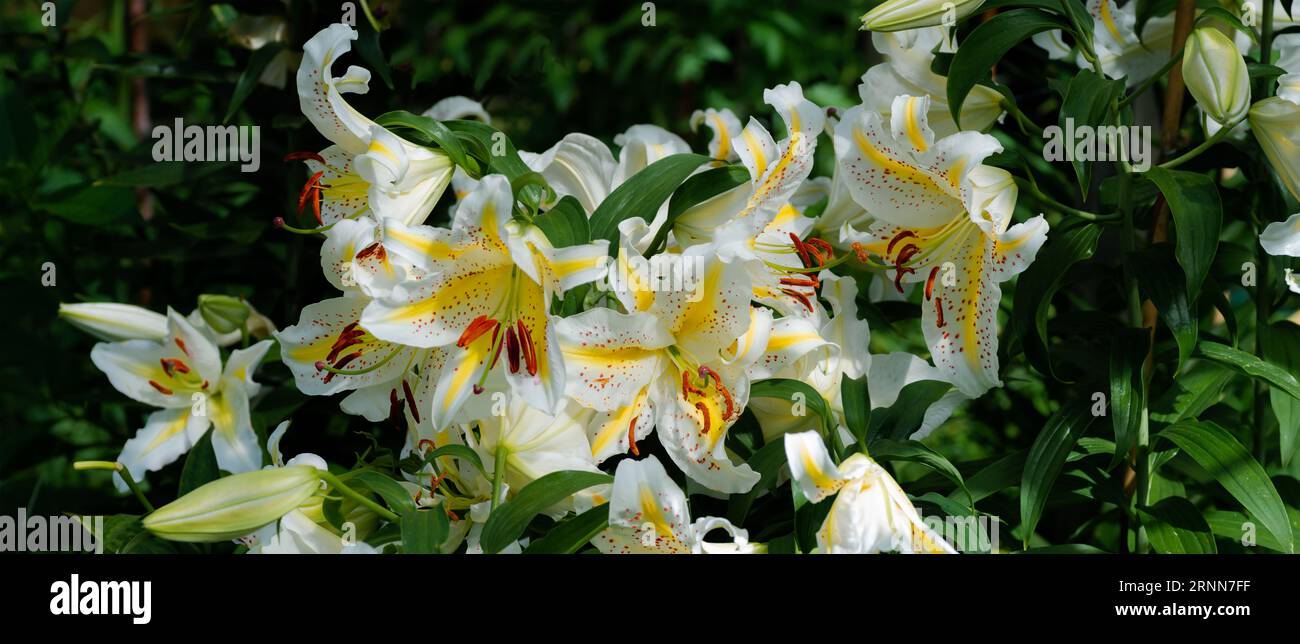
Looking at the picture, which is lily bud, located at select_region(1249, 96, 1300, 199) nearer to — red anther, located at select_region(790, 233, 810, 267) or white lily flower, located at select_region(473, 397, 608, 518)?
red anther, located at select_region(790, 233, 810, 267)

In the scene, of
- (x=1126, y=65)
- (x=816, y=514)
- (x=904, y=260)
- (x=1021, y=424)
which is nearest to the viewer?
(x=816, y=514)

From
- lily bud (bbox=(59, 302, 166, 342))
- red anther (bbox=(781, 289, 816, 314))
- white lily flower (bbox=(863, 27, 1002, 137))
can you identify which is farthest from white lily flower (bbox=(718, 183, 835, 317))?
lily bud (bbox=(59, 302, 166, 342))

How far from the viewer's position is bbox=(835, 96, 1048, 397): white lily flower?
0.83 meters

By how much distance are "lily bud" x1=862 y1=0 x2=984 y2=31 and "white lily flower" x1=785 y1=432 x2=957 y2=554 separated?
0.33 metres

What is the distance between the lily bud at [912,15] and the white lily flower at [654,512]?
0.37m

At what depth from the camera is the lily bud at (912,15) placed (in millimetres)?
860

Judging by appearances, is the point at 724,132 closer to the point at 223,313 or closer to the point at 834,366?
the point at 834,366

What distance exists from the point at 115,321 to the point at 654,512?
2.12 ft

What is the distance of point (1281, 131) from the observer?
0.85 metres

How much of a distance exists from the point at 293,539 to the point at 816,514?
1.15ft
